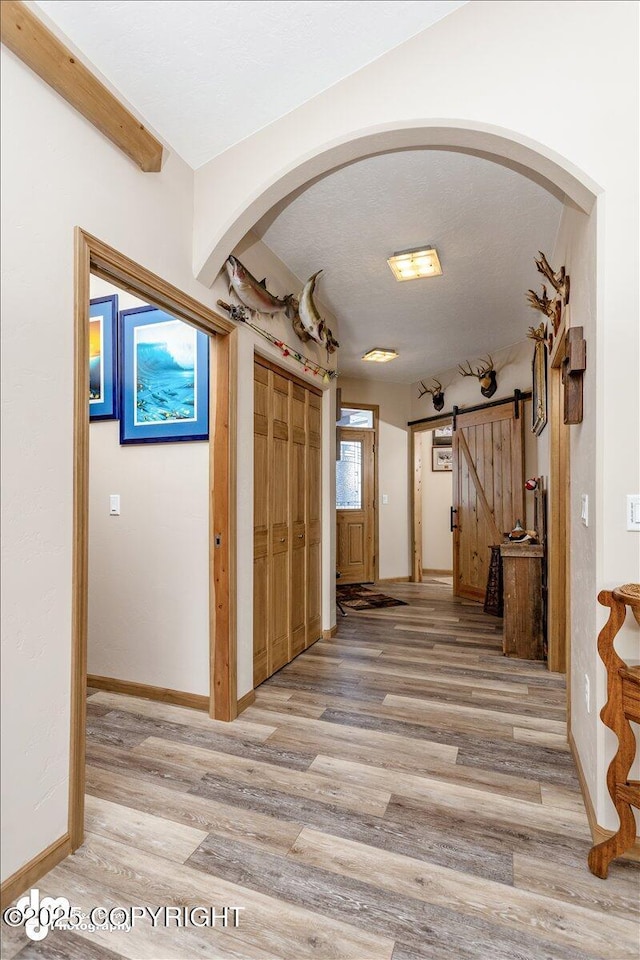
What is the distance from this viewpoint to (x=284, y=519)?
11.3ft

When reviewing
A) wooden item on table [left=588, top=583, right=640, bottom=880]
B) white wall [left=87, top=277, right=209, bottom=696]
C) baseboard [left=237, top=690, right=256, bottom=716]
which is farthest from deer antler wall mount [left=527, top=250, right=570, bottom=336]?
baseboard [left=237, top=690, right=256, bottom=716]

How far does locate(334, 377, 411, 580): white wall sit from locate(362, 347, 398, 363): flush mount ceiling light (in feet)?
3.51

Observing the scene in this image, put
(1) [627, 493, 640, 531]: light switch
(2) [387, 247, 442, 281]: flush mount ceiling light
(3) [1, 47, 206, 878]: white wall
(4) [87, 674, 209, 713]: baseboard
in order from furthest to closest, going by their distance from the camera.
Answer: (2) [387, 247, 442, 281]: flush mount ceiling light < (4) [87, 674, 209, 713]: baseboard < (1) [627, 493, 640, 531]: light switch < (3) [1, 47, 206, 878]: white wall

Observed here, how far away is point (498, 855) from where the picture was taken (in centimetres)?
165

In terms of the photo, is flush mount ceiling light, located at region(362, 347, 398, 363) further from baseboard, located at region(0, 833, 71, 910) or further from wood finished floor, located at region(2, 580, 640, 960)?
baseboard, located at region(0, 833, 71, 910)

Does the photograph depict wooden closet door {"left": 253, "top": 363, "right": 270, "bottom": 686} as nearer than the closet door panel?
Yes

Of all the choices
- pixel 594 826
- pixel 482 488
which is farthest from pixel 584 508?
pixel 482 488

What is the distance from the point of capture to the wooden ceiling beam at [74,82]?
1.40m

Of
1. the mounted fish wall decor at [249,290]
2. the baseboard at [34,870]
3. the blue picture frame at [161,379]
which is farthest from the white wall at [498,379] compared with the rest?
the baseboard at [34,870]

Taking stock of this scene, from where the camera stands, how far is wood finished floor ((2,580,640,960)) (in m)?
1.35

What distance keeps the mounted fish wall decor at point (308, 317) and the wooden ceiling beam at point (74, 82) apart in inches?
51.4

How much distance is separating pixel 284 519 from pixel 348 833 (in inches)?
78.0

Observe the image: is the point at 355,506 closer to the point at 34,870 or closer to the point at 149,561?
the point at 149,561

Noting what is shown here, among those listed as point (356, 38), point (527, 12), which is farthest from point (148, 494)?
point (527, 12)
